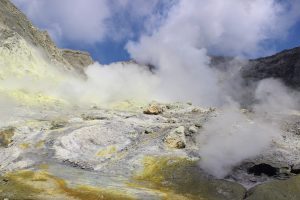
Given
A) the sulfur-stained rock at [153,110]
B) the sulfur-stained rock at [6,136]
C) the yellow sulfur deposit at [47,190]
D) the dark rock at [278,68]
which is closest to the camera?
the yellow sulfur deposit at [47,190]

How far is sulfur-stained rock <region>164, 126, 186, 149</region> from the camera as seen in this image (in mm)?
65500

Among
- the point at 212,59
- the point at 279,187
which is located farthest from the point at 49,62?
the point at 279,187

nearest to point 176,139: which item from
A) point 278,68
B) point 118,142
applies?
point 118,142

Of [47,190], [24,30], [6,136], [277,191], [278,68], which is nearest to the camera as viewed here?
[277,191]

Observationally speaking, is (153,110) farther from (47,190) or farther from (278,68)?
(278,68)

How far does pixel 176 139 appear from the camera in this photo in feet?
218

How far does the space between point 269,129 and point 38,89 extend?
49.4 m

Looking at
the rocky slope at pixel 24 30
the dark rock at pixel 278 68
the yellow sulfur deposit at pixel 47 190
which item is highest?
the dark rock at pixel 278 68

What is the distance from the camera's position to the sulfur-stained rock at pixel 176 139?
215 feet

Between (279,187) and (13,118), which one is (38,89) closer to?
(13,118)

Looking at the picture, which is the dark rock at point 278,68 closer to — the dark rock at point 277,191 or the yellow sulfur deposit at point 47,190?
the dark rock at point 277,191

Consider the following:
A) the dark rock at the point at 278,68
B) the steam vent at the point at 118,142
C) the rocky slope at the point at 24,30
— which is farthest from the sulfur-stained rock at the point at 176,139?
the dark rock at the point at 278,68

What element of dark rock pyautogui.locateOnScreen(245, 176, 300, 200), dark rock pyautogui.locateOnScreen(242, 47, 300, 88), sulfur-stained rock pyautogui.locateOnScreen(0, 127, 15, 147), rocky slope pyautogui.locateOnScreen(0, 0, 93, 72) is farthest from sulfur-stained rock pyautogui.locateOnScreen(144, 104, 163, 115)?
dark rock pyautogui.locateOnScreen(242, 47, 300, 88)

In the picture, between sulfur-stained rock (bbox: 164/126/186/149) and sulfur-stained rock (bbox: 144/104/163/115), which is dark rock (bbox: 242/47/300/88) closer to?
sulfur-stained rock (bbox: 144/104/163/115)
